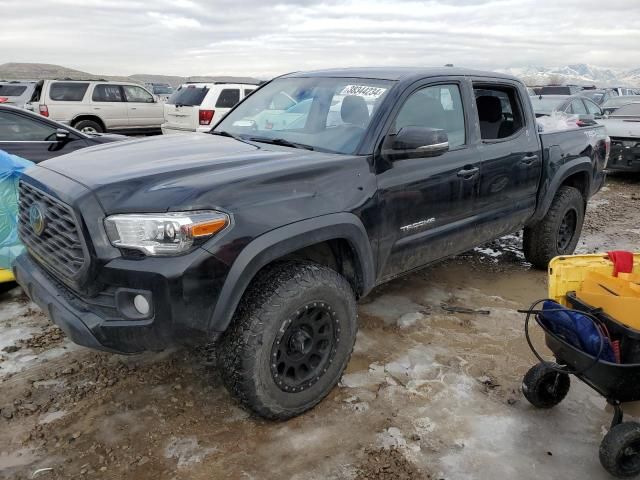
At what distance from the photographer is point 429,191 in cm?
352

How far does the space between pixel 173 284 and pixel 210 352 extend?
138cm

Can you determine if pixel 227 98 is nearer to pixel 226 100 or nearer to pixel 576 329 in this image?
pixel 226 100

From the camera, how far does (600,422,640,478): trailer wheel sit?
2.50 metres

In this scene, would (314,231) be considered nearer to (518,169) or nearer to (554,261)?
(554,261)

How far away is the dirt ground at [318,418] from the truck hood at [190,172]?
47.8 inches

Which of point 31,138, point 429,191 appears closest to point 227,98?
point 31,138

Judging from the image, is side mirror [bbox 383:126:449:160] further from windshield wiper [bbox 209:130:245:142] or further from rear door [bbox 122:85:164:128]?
rear door [bbox 122:85:164:128]

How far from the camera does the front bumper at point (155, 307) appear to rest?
92.8 inches

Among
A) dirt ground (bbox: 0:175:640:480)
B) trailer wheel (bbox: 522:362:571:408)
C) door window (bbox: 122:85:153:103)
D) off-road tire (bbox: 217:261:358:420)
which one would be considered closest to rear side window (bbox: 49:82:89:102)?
door window (bbox: 122:85:153:103)

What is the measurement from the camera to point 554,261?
3000 mm

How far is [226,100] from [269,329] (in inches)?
415

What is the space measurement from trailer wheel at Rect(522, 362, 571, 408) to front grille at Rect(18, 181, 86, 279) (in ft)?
7.91

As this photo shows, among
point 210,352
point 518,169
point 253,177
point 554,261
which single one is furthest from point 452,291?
point 253,177

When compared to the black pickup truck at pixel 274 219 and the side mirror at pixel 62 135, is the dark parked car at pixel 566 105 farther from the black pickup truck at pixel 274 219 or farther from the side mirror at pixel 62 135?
the side mirror at pixel 62 135
